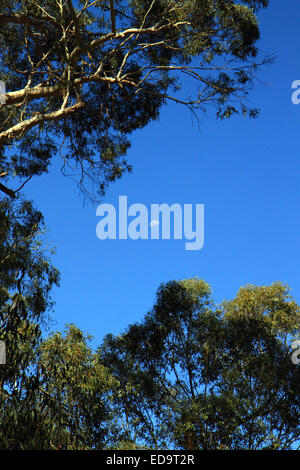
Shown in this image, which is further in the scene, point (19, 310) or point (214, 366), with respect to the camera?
point (214, 366)

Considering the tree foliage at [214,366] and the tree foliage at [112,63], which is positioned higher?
the tree foliage at [112,63]

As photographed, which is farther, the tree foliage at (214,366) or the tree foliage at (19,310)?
the tree foliage at (214,366)

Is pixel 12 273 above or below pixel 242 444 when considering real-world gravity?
above

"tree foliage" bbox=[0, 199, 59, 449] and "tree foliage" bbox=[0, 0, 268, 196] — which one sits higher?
"tree foliage" bbox=[0, 0, 268, 196]

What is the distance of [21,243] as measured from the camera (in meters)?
8.13

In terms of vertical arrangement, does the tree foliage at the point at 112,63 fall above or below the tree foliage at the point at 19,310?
above

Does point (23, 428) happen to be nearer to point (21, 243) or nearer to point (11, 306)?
point (11, 306)

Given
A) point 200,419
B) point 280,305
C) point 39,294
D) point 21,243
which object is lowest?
point 200,419
